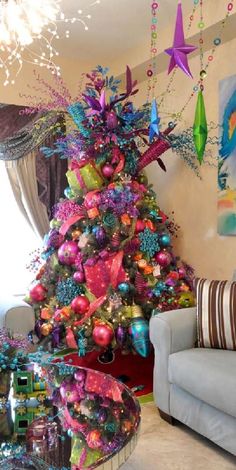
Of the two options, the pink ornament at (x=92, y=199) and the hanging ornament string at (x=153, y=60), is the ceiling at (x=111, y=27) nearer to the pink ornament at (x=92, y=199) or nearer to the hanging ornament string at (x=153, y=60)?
the hanging ornament string at (x=153, y=60)

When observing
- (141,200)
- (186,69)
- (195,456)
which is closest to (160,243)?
(141,200)

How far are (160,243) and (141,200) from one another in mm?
359

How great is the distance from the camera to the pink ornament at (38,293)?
3.37 m

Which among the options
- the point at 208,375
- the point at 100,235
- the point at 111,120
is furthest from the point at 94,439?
the point at 111,120

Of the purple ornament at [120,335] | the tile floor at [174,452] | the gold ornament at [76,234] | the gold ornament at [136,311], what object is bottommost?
the tile floor at [174,452]

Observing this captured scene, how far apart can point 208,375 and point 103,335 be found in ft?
3.17

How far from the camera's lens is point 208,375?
2082 mm

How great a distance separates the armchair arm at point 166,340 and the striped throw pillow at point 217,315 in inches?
2.7

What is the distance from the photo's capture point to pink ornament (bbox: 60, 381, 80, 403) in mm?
1812

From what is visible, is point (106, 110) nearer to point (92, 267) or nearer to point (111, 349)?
point (92, 267)

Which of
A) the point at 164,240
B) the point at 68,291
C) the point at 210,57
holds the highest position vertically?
the point at 210,57

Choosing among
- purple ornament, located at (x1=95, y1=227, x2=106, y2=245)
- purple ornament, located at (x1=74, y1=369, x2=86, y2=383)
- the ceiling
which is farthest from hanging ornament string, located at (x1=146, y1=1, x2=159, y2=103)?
purple ornament, located at (x1=74, y1=369, x2=86, y2=383)

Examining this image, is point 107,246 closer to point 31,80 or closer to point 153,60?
point 153,60

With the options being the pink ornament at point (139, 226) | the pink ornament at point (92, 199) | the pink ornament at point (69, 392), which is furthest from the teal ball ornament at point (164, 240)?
the pink ornament at point (69, 392)
